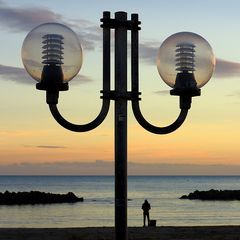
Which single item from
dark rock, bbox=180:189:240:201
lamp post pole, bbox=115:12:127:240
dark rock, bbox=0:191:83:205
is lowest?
lamp post pole, bbox=115:12:127:240

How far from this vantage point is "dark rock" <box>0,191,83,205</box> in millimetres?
82750

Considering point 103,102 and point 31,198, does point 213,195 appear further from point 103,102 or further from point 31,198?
point 103,102

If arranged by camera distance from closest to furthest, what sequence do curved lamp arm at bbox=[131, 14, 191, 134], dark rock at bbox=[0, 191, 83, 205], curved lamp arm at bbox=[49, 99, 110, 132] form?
curved lamp arm at bbox=[49, 99, 110, 132] < curved lamp arm at bbox=[131, 14, 191, 134] < dark rock at bbox=[0, 191, 83, 205]

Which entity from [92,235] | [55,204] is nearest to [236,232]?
[92,235]

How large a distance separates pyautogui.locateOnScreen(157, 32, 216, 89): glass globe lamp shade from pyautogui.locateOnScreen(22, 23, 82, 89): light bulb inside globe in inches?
22.3

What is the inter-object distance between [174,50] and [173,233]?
57.1 feet

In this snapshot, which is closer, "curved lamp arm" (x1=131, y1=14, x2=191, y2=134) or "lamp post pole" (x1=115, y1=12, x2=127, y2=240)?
"lamp post pole" (x1=115, y1=12, x2=127, y2=240)

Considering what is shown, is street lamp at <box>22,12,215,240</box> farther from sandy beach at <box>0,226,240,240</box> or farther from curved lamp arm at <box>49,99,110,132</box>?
sandy beach at <box>0,226,240,240</box>

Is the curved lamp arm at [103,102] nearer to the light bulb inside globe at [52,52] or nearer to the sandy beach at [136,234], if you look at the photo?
the light bulb inside globe at [52,52]

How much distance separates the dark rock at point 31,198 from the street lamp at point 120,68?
80.0 m

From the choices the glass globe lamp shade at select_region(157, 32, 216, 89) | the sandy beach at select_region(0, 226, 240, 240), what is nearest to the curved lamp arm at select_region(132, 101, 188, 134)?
the glass globe lamp shade at select_region(157, 32, 216, 89)

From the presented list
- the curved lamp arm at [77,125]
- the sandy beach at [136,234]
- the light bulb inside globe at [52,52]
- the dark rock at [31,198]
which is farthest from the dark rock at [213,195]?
the light bulb inside globe at [52,52]

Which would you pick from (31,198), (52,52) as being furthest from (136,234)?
(31,198)

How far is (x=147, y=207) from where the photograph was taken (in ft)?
102
